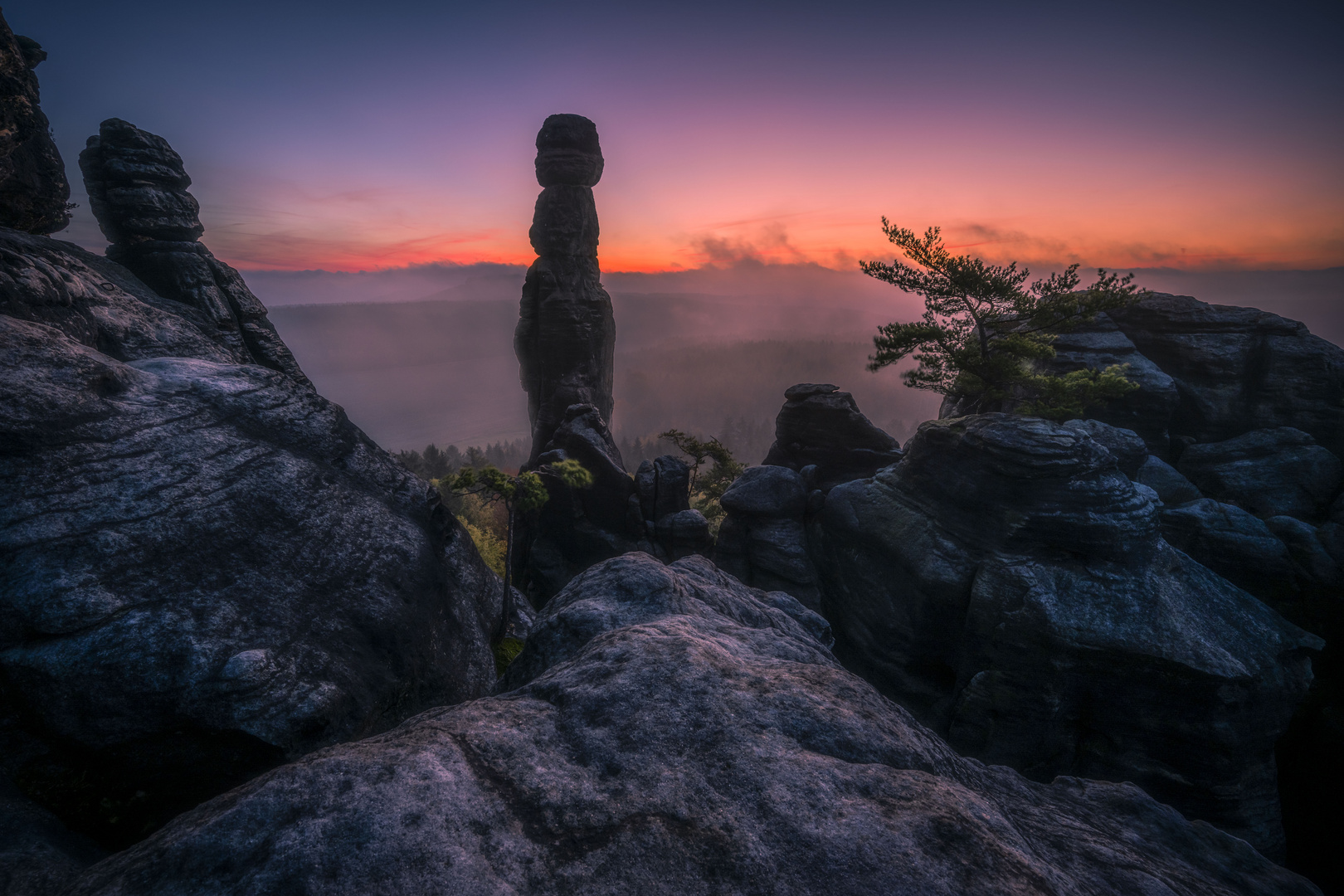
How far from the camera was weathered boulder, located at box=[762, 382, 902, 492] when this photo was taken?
1249 inches

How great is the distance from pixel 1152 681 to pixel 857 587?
33.9 feet

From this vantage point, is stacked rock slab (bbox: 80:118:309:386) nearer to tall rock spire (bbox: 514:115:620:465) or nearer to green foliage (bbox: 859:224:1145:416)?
tall rock spire (bbox: 514:115:620:465)

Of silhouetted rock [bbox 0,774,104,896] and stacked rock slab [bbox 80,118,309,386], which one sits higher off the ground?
stacked rock slab [bbox 80,118,309,386]

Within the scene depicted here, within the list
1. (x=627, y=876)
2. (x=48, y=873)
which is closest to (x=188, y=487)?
(x=48, y=873)

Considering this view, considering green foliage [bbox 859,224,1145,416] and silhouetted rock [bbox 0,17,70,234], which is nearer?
silhouetted rock [bbox 0,17,70,234]

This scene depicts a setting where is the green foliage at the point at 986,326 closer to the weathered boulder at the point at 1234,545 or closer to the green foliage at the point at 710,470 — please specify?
the weathered boulder at the point at 1234,545

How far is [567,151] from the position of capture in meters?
44.3

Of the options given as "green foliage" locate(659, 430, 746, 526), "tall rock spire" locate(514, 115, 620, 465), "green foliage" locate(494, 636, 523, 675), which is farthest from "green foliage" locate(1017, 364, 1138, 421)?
"tall rock spire" locate(514, 115, 620, 465)

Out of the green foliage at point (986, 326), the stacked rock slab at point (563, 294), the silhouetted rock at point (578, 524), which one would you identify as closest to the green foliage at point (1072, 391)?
the green foliage at point (986, 326)

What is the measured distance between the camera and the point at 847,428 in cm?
3250

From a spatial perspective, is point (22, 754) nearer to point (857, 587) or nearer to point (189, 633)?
point (189, 633)

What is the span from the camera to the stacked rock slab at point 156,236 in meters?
23.0

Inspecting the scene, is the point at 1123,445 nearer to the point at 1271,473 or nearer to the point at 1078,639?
the point at 1271,473

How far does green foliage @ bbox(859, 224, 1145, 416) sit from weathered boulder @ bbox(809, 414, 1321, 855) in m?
3.52
